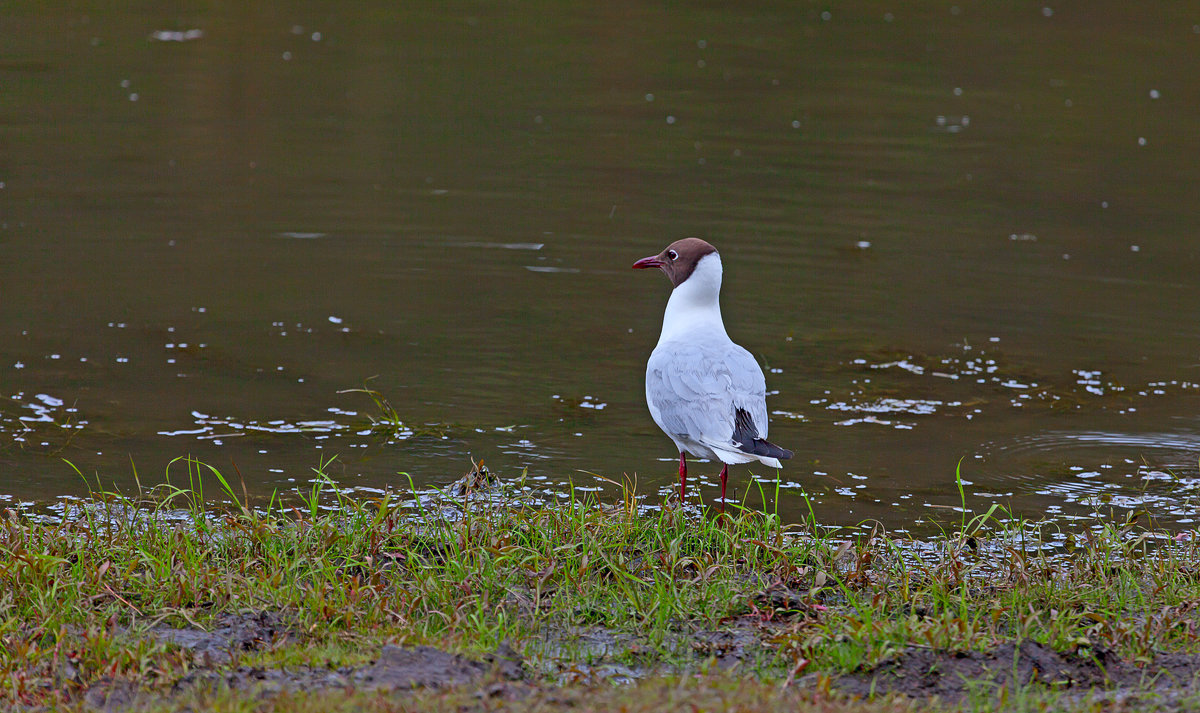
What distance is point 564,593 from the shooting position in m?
5.03

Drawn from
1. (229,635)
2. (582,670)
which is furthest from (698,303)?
(229,635)

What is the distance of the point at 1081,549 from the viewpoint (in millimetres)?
6078

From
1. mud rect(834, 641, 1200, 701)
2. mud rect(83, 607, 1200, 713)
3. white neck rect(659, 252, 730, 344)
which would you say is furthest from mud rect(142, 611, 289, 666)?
white neck rect(659, 252, 730, 344)

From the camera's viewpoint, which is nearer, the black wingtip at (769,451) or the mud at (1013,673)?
the mud at (1013,673)

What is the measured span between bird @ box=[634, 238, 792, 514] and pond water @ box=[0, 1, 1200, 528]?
19.9 inches

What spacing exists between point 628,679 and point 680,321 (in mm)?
2652

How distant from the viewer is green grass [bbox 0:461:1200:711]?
14.5ft

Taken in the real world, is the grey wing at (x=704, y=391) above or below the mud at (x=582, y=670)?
above

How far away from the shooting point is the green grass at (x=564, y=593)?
4.43 meters

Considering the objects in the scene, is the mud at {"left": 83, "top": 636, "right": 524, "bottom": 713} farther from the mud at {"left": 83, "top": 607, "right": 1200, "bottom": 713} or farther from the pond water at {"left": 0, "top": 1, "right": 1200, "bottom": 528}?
the pond water at {"left": 0, "top": 1, "right": 1200, "bottom": 528}

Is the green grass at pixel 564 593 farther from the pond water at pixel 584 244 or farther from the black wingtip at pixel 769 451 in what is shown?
the pond water at pixel 584 244

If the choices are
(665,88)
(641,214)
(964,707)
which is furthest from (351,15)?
(964,707)

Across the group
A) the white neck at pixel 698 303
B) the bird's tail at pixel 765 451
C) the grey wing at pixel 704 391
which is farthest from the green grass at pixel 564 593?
the white neck at pixel 698 303

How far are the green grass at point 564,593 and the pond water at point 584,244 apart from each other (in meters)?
0.78
